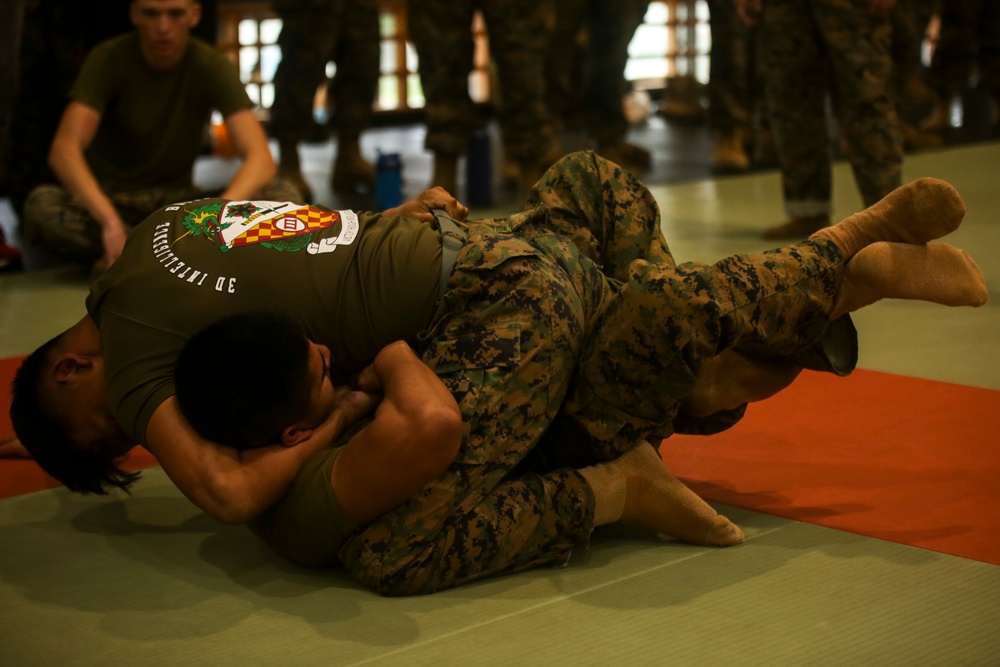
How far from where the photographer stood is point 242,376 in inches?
71.2

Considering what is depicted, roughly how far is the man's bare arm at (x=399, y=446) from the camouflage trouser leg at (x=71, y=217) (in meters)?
2.53

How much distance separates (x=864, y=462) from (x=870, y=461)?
0.04ft

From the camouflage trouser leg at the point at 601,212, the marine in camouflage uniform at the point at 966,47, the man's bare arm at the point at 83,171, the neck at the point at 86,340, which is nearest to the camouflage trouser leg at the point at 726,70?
the marine in camouflage uniform at the point at 966,47

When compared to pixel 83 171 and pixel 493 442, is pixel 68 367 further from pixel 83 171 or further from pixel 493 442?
pixel 83 171

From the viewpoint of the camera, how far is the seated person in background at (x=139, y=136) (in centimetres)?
378

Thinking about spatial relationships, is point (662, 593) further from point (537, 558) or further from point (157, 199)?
point (157, 199)

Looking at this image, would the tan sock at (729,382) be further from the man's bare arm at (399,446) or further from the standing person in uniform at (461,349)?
the man's bare arm at (399,446)

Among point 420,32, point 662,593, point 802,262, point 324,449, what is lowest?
point 662,593

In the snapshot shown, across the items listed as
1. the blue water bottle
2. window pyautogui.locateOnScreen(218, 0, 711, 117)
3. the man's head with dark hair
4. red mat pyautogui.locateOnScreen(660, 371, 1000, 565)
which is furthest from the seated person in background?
window pyautogui.locateOnScreen(218, 0, 711, 117)

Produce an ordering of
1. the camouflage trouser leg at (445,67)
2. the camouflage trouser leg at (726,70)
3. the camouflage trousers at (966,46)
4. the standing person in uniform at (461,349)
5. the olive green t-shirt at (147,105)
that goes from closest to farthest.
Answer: the standing person in uniform at (461,349) < the olive green t-shirt at (147,105) < the camouflage trouser leg at (445,67) < the camouflage trouser leg at (726,70) < the camouflage trousers at (966,46)

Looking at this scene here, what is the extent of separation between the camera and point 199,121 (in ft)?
13.5

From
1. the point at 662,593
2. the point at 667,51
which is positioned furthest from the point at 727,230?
the point at 667,51

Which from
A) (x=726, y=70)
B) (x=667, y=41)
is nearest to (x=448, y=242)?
(x=726, y=70)

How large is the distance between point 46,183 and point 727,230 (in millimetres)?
2698
